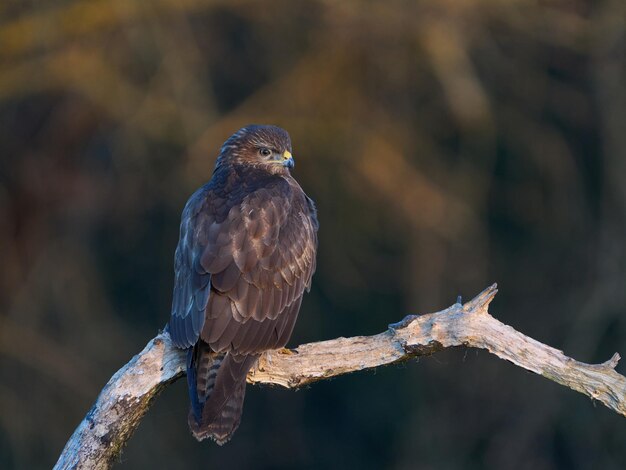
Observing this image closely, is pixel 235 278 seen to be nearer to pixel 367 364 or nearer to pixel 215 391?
pixel 215 391

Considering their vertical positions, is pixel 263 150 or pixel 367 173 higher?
pixel 263 150

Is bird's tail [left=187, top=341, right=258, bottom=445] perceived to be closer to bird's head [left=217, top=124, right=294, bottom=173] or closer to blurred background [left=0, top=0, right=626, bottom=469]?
bird's head [left=217, top=124, right=294, bottom=173]

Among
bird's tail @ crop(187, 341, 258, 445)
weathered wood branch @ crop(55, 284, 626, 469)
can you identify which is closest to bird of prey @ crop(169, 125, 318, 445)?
bird's tail @ crop(187, 341, 258, 445)

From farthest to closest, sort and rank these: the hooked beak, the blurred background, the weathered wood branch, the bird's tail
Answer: the blurred background
the hooked beak
the bird's tail
the weathered wood branch

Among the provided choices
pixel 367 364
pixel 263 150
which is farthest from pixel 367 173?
pixel 367 364

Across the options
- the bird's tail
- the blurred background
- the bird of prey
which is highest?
the bird of prey

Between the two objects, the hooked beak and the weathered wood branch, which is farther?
the hooked beak

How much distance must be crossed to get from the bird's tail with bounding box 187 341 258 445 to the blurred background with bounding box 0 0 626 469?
4.66m

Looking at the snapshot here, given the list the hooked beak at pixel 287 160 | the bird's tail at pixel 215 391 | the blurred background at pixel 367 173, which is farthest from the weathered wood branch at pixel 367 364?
the blurred background at pixel 367 173

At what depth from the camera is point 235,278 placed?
5473mm

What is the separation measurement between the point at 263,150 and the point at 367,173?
4589 mm

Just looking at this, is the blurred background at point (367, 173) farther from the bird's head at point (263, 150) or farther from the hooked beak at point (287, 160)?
the hooked beak at point (287, 160)

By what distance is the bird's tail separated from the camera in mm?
5117

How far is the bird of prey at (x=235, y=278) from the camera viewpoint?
5.17 metres
